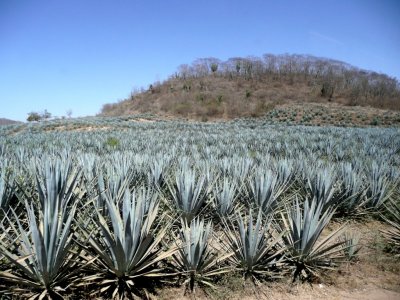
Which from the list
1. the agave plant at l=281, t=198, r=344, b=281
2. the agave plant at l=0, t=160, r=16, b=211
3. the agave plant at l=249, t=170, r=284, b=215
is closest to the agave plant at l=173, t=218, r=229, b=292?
the agave plant at l=281, t=198, r=344, b=281

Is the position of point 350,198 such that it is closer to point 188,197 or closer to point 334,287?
point 334,287

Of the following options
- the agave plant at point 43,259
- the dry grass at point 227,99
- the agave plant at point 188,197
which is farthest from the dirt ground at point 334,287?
the dry grass at point 227,99

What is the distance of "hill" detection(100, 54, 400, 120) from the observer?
150 feet

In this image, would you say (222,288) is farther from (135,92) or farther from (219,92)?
(135,92)

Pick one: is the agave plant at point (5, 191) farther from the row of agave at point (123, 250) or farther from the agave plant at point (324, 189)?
the agave plant at point (324, 189)

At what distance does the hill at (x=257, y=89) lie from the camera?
45.6 m

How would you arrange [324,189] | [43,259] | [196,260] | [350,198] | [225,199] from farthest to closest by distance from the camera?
[350,198] < [324,189] < [225,199] < [196,260] < [43,259]

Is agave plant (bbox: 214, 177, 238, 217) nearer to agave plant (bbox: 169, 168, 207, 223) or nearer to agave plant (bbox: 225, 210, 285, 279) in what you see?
agave plant (bbox: 169, 168, 207, 223)

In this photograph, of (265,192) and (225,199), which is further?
(265,192)

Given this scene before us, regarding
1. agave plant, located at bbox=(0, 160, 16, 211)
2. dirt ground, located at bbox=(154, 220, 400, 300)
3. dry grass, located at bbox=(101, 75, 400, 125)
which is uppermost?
dry grass, located at bbox=(101, 75, 400, 125)

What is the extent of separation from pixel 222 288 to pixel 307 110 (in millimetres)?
38996

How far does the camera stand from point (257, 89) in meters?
55.6

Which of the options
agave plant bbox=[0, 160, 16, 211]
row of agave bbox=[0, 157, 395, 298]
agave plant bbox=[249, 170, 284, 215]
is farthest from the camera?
agave plant bbox=[249, 170, 284, 215]

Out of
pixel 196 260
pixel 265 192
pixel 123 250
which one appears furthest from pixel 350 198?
pixel 123 250
